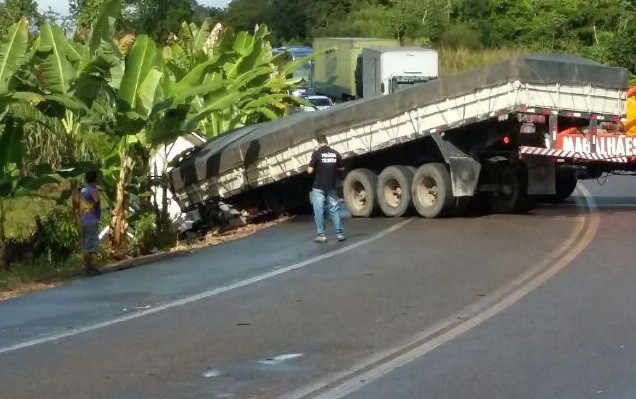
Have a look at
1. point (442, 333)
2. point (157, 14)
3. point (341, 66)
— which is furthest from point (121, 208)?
point (157, 14)

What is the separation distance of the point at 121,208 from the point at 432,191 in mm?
5247

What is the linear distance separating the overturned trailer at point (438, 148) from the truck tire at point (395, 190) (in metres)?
0.02

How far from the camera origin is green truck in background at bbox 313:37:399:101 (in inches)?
2132

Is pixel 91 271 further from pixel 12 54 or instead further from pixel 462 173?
pixel 462 173

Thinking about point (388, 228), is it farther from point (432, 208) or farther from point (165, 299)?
point (165, 299)

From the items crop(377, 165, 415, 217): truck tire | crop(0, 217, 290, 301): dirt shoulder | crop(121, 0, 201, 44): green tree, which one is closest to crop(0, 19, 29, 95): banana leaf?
crop(0, 217, 290, 301): dirt shoulder

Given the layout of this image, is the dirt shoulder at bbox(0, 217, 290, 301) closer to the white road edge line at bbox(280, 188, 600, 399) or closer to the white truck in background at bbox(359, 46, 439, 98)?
the white road edge line at bbox(280, 188, 600, 399)

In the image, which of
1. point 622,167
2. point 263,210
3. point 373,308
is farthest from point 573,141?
point 373,308

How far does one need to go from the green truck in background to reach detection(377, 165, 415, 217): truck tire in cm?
3101

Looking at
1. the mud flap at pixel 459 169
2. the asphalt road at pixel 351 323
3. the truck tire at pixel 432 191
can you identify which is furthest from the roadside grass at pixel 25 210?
the mud flap at pixel 459 169

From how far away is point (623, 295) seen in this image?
12.7 metres

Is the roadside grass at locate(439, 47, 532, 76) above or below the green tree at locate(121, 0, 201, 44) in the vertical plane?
below

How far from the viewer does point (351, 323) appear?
456 inches

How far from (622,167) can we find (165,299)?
1012 cm
